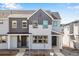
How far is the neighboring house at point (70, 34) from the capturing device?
559cm

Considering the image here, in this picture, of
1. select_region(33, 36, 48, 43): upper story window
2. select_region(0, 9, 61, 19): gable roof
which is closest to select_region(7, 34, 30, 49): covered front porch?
select_region(33, 36, 48, 43): upper story window

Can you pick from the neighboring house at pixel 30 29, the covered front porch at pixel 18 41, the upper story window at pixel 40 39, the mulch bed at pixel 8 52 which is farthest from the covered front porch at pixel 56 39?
the mulch bed at pixel 8 52

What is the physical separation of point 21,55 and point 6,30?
0.45m

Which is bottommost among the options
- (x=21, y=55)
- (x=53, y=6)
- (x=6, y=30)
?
(x=21, y=55)

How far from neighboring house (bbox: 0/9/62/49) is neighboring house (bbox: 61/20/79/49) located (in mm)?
80

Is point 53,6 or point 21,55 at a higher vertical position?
point 53,6

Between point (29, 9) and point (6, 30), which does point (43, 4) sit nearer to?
point (29, 9)

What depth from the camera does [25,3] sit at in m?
5.53

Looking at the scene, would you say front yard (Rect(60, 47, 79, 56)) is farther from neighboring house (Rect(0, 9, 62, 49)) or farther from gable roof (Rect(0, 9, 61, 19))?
gable roof (Rect(0, 9, 61, 19))

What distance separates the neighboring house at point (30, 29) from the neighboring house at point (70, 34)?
80 mm

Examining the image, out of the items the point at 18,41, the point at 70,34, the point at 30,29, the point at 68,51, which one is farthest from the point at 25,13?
the point at 68,51

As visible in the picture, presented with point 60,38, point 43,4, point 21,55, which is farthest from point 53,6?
point 21,55

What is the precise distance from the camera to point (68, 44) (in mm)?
5621

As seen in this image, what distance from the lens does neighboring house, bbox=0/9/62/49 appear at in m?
5.57
